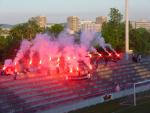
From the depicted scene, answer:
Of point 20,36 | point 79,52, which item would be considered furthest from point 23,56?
point 20,36

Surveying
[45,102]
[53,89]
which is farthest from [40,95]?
[53,89]

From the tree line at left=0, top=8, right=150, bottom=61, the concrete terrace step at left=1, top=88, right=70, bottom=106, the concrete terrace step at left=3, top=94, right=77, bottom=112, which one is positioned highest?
the tree line at left=0, top=8, right=150, bottom=61

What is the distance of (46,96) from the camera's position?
27.4m

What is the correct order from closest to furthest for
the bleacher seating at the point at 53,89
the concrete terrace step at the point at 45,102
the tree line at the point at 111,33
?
the concrete terrace step at the point at 45,102 → the bleacher seating at the point at 53,89 → the tree line at the point at 111,33

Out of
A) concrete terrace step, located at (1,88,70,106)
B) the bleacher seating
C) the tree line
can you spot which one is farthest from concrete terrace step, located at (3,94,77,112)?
the tree line

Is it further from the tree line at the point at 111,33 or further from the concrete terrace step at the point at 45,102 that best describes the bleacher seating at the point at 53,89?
the tree line at the point at 111,33

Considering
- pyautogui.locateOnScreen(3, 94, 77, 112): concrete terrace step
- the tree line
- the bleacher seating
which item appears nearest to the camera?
pyautogui.locateOnScreen(3, 94, 77, 112): concrete terrace step

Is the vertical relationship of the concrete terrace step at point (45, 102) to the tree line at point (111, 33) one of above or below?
below

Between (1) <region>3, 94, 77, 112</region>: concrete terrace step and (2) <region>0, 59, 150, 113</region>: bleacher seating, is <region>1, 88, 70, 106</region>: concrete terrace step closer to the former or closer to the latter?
(2) <region>0, 59, 150, 113</region>: bleacher seating

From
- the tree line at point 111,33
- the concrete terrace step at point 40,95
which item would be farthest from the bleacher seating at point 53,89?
the tree line at point 111,33

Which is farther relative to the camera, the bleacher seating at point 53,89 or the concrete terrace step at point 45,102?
the bleacher seating at point 53,89

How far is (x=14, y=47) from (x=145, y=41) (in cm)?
3003

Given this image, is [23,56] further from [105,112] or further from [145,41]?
[145,41]

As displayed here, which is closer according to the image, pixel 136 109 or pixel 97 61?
pixel 136 109
